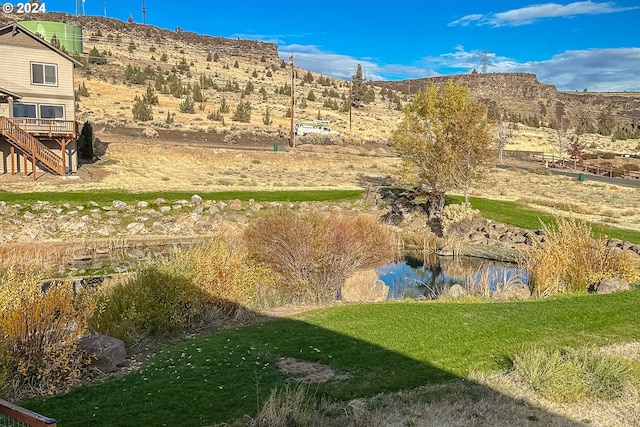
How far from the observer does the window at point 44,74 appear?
3288 centimetres

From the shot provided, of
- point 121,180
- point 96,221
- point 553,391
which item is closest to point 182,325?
point 553,391

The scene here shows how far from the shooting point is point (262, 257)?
17.3 m

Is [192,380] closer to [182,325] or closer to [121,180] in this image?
[182,325]

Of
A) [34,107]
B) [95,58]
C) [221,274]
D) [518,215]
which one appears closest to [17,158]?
[34,107]

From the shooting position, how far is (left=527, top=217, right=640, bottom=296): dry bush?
54.2ft

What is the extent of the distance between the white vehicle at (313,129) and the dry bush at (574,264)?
123 feet

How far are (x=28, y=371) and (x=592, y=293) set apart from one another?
13.2 m

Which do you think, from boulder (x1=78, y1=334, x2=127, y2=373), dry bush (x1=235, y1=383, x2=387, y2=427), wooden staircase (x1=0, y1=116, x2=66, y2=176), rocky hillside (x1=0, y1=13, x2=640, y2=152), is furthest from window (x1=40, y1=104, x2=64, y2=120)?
dry bush (x1=235, y1=383, x2=387, y2=427)

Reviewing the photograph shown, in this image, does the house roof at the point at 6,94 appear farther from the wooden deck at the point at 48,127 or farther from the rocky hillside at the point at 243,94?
the rocky hillside at the point at 243,94

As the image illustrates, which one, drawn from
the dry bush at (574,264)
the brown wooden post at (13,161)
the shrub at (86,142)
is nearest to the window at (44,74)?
the shrub at (86,142)

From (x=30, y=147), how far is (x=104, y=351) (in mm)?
25214

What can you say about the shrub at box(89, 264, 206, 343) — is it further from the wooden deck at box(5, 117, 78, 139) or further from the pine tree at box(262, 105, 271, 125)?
the pine tree at box(262, 105, 271, 125)

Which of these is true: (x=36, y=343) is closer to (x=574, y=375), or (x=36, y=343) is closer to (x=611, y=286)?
(x=574, y=375)

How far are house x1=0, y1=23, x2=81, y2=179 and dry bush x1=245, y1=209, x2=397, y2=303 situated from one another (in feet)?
62.6
